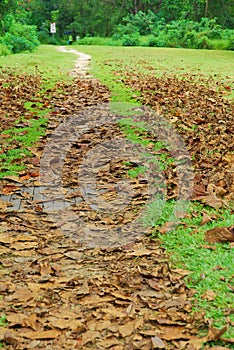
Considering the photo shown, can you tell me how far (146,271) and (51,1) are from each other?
54.4m

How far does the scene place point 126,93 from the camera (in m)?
10.7

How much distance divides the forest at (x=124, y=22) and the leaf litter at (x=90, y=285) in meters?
18.1

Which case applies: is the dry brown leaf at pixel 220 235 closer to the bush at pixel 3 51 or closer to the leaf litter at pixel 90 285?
the leaf litter at pixel 90 285

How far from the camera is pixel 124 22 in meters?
45.6

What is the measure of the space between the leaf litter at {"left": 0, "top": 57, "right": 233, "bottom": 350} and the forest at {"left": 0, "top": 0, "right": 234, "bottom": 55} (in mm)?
18090

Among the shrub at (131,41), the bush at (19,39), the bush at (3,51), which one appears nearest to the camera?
the bush at (3,51)

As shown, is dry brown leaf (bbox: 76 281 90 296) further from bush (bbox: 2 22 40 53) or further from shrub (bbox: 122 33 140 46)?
shrub (bbox: 122 33 140 46)

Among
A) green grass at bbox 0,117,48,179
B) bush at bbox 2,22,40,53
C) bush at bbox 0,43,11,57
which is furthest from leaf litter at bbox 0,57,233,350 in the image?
bush at bbox 2,22,40,53

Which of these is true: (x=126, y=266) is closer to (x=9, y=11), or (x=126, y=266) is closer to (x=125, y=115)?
(x=125, y=115)

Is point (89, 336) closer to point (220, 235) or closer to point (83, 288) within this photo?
point (83, 288)

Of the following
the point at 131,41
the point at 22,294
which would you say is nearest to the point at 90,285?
the point at 22,294

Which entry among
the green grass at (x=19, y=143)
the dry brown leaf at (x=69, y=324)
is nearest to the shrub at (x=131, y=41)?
the green grass at (x=19, y=143)

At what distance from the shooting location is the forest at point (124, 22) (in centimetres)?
2628

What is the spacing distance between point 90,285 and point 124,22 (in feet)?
146
